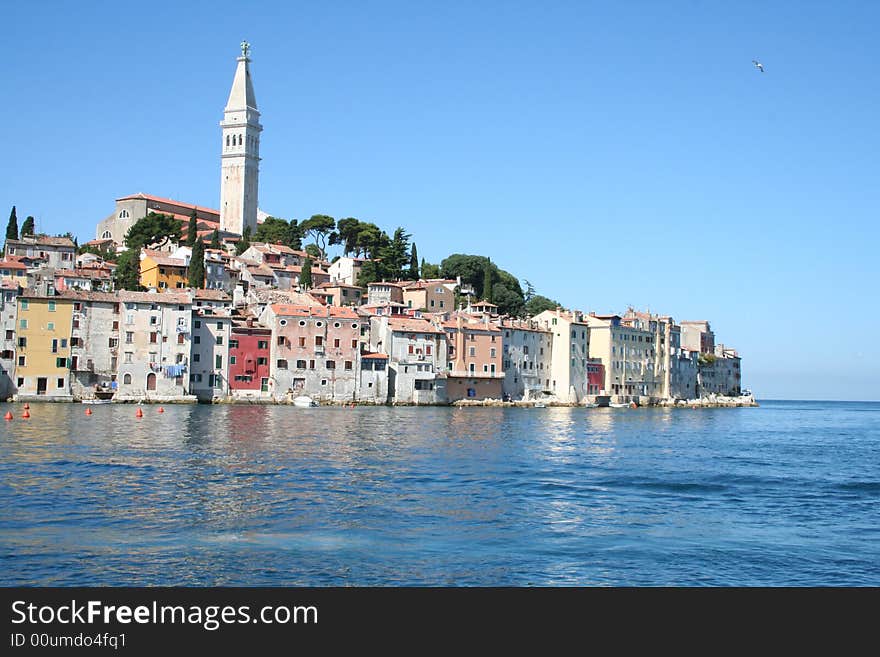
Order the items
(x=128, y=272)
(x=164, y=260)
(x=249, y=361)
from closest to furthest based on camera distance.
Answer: (x=249, y=361), (x=128, y=272), (x=164, y=260)

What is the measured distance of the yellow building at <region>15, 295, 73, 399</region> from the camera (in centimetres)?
5691

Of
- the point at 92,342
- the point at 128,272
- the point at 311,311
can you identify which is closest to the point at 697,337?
the point at 311,311

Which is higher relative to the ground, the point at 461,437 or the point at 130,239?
the point at 130,239

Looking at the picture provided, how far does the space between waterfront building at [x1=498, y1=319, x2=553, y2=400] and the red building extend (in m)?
21.1

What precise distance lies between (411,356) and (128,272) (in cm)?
2394

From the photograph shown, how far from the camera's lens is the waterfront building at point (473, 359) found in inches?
2849

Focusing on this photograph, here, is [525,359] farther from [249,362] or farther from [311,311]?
[249,362]

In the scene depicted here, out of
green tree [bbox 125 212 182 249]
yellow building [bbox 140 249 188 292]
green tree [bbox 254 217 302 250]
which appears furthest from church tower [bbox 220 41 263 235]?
yellow building [bbox 140 249 188 292]

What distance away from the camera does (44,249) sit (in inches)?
3140
